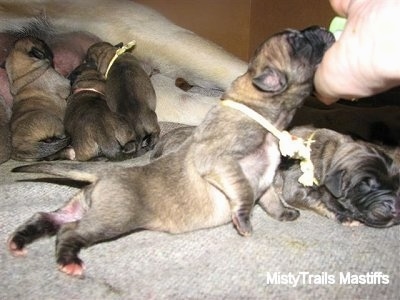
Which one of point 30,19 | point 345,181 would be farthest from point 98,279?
point 30,19

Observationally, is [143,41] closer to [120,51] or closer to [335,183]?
[120,51]

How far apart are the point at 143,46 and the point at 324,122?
1039 millimetres

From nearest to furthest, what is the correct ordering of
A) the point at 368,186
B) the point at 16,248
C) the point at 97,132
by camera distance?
1. the point at 16,248
2. the point at 368,186
3. the point at 97,132

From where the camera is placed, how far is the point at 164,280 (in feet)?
4.79

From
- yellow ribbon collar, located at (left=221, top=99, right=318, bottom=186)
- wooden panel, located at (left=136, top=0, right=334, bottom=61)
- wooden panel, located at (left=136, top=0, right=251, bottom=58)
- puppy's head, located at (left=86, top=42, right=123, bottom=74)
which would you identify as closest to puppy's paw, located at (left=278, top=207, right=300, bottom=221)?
yellow ribbon collar, located at (left=221, top=99, right=318, bottom=186)

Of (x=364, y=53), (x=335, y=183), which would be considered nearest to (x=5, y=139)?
(x=335, y=183)

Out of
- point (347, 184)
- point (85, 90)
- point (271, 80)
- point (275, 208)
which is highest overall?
point (271, 80)

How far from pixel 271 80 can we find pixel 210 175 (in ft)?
1.14

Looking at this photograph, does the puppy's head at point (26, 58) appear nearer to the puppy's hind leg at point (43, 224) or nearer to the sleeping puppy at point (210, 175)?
the sleeping puppy at point (210, 175)

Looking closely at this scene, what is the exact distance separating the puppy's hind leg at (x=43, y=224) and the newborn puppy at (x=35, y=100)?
720 mm

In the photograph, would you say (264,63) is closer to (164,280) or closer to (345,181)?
(345,181)

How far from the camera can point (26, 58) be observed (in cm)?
282

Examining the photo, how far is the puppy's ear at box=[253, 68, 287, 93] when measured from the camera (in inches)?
67.0

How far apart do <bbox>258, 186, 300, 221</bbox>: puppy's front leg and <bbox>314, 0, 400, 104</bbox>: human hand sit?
1.62ft
